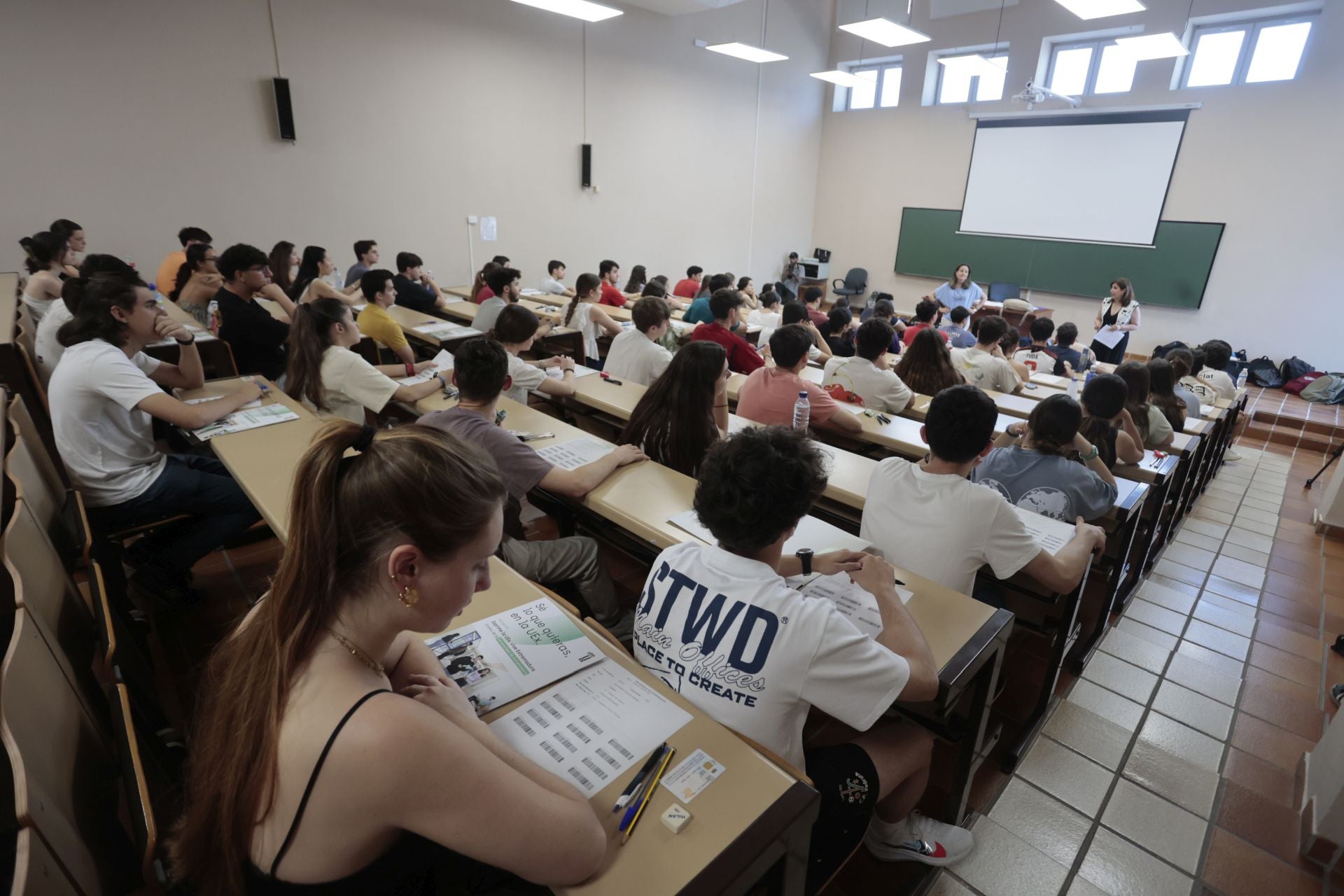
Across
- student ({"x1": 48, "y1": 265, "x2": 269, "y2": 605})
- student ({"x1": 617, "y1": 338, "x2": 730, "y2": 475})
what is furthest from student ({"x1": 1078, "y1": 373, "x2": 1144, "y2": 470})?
student ({"x1": 48, "y1": 265, "x2": 269, "y2": 605})

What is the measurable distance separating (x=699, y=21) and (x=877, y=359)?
24.2 ft

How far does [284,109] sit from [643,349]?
185 inches

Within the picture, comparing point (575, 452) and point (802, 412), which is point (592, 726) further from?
point (802, 412)

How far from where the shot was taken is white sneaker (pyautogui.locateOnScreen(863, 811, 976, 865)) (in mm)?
1708

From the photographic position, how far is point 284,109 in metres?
5.90

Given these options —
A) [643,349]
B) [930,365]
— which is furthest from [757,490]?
[930,365]

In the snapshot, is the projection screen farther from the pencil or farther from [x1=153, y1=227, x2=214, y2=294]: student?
the pencil

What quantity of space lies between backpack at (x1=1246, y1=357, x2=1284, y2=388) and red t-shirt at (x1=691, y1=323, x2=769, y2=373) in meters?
6.86

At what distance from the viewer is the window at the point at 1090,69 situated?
26.8 ft

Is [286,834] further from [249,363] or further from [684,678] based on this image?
[249,363]

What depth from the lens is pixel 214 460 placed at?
2.73 m

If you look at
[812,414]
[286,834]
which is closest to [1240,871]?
[812,414]

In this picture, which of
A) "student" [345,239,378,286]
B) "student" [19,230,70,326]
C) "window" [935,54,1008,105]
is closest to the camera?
"student" [19,230,70,326]

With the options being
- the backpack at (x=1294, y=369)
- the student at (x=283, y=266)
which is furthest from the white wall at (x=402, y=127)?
the backpack at (x=1294, y=369)
